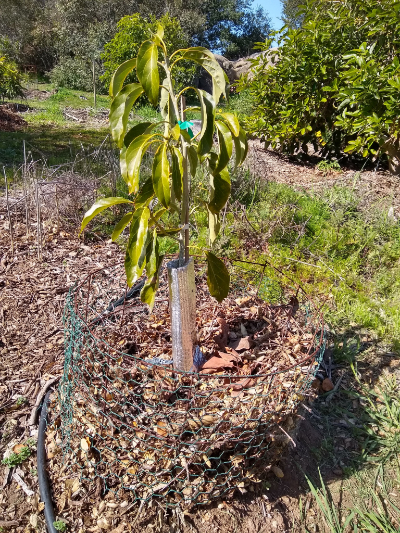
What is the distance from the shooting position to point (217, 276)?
1.72 metres

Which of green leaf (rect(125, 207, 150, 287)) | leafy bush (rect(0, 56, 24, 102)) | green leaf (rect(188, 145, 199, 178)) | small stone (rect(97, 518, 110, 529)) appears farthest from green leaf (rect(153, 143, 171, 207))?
leafy bush (rect(0, 56, 24, 102))

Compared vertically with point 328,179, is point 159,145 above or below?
above

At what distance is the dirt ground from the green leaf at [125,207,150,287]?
0.86 m

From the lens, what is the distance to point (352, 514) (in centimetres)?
166

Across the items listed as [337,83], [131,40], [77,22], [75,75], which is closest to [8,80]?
[131,40]

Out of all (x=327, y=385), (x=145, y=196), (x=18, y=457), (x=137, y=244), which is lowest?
(x=18, y=457)

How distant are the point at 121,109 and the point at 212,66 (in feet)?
1.13

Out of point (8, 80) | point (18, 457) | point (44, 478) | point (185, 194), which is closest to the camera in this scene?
point (185, 194)

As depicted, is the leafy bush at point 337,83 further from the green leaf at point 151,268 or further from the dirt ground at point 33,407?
the green leaf at point 151,268

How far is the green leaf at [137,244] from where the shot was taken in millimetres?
1425

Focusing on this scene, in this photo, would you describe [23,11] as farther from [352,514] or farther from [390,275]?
[352,514]

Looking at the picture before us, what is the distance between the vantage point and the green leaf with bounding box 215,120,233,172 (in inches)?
53.7

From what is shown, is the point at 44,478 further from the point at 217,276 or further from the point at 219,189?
the point at 219,189

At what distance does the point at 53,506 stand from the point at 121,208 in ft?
9.71
